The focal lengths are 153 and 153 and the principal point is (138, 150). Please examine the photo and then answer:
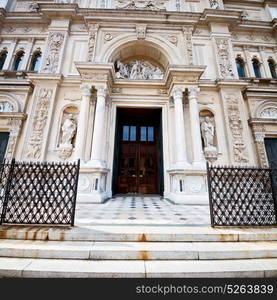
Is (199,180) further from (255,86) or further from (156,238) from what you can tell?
(255,86)

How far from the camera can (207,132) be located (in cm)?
787

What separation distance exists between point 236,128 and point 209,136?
1.47 metres

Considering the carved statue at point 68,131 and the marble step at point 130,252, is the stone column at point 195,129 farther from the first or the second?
the carved statue at point 68,131

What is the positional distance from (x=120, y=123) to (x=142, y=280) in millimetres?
8350

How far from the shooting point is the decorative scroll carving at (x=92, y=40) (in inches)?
341

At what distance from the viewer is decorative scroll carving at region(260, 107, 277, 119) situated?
8562 millimetres

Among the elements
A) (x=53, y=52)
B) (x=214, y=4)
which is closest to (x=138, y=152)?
(x=53, y=52)

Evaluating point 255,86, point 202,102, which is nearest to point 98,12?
point 202,102

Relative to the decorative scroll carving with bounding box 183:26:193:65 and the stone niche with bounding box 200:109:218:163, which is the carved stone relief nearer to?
the stone niche with bounding box 200:109:218:163

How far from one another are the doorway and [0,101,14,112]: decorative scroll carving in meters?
5.79

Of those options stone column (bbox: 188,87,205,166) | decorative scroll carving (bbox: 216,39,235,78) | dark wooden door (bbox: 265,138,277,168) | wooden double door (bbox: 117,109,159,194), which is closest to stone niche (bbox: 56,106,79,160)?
wooden double door (bbox: 117,109,159,194)

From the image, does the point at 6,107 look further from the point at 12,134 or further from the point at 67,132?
the point at 67,132

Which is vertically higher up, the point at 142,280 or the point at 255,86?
the point at 255,86

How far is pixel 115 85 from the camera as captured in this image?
340 inches
